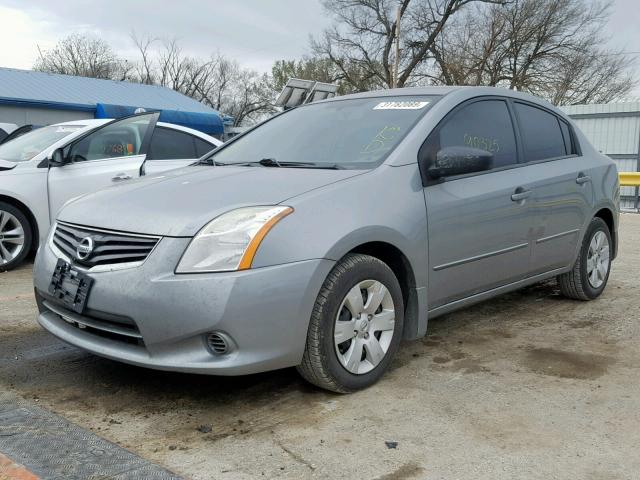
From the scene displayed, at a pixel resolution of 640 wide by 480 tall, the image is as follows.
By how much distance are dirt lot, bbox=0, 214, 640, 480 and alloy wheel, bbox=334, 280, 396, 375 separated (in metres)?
0.19

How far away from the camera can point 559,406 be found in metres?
3.12

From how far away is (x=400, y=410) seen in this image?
3072mm

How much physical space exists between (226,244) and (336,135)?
1.37m

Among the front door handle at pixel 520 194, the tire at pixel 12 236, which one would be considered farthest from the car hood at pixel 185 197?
the tire at pixel 12 236

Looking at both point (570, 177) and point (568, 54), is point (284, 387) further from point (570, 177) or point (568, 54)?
point (568, 54)

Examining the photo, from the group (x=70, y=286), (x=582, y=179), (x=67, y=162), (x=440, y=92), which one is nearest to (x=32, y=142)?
(x=67, y=162)

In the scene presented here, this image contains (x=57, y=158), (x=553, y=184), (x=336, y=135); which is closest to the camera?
(x=336, y=135)

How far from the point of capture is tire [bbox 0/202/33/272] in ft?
21.0

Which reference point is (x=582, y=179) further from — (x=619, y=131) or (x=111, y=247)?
(x=619, y=131)

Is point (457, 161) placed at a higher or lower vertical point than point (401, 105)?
lower

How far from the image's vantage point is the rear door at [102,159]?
665 cm

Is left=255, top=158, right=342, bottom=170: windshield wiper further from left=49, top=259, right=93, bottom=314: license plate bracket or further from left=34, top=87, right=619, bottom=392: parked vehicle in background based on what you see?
left=49, top=259, right=93, bottom=314: license plate bracket

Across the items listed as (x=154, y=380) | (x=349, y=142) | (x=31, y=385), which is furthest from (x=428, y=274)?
(x=31, y=385)

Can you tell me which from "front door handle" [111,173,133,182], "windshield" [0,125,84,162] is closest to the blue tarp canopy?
"windshield" [0,125,84,162]
